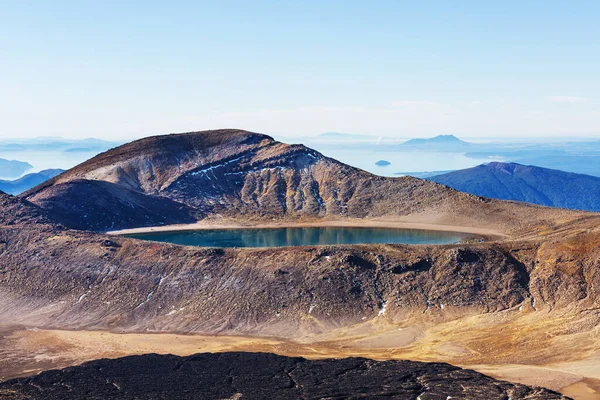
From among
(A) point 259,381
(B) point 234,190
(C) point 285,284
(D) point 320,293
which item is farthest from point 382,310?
(B) point 234,190

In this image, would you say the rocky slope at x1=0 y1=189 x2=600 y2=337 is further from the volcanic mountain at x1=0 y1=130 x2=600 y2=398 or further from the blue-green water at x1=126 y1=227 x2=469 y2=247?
the blue-green water at x1=126 y1=227 x2=469 y2=247

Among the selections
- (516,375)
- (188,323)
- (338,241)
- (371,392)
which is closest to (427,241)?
(338,241)

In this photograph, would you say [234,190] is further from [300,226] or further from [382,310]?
[382,310]

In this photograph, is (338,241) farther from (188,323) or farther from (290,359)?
(290,359)

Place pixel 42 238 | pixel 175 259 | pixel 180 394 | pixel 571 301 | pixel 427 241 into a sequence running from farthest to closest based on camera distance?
pixel 427 241, pixel 42 238, pixel 175 259, pixel 571 301, pixel 180 394

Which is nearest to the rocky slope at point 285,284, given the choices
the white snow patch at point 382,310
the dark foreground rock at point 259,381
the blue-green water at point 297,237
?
the white snow patch at point 382,310

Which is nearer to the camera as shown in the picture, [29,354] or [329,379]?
[329,379]
